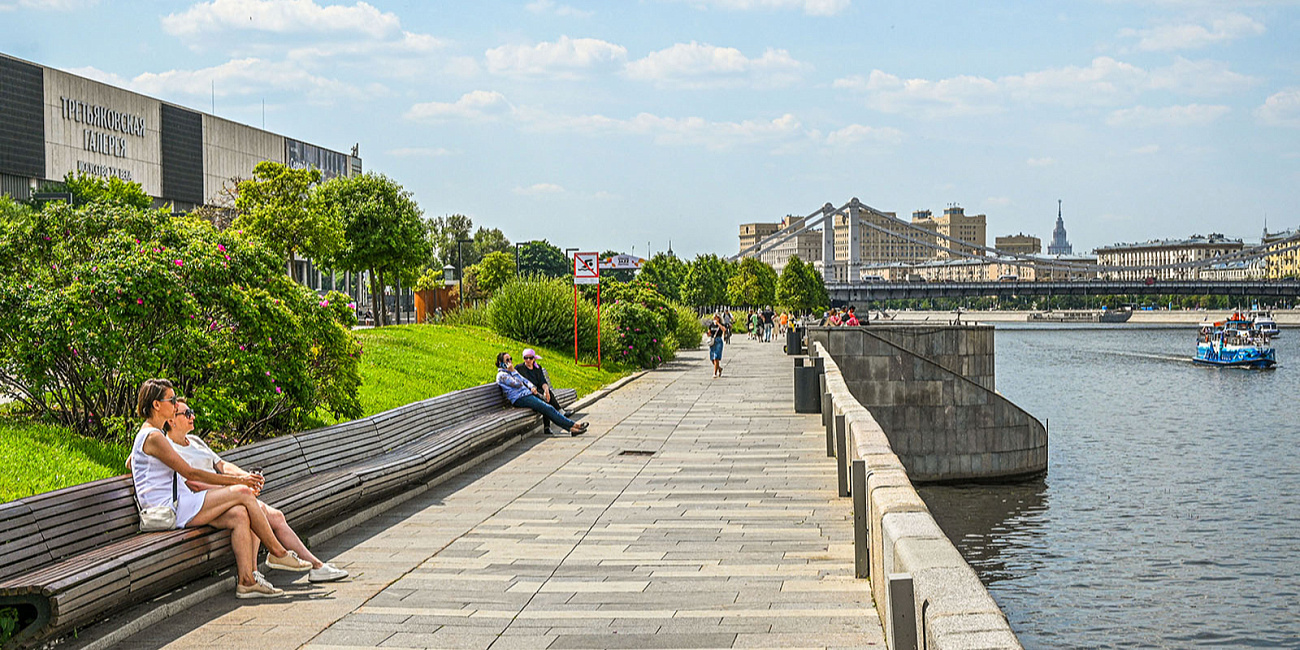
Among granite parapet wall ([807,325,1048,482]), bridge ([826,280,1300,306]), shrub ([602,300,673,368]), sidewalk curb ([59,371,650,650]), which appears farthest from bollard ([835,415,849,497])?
bridge ([826,280,1300,306])

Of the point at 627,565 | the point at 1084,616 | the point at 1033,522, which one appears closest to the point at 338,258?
the point at 1033,522

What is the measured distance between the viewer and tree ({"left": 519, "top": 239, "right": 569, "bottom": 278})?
123m

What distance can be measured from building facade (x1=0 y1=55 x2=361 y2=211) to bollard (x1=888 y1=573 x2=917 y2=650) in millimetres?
48373

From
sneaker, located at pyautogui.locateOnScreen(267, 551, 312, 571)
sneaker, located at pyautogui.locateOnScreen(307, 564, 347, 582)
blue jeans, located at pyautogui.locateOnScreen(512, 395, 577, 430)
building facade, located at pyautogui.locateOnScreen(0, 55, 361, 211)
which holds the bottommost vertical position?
sneaker, located at pyautogui.locateOnScreen(307, 564, 347, 582)

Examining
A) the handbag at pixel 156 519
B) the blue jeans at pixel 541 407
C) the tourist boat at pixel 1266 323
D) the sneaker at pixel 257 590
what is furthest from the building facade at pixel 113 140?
the tourist boat at pixel 1266 323

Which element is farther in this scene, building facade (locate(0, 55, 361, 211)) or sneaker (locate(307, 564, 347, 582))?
building facade (locate(0, 55, 361, 211))

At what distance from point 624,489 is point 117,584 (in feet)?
18.8

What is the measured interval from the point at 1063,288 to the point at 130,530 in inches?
4212

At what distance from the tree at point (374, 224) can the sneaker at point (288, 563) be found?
1341 inches

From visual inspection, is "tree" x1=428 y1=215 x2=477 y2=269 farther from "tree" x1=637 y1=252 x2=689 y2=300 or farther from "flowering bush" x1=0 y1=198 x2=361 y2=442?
"flowering bush" x1=0 y1=198 x2=361 y2=442

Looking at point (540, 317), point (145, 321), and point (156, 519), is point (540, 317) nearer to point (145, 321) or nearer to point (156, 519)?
point (145, 321)

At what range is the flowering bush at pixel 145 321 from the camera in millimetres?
9398

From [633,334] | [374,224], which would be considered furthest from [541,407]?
[374,224]

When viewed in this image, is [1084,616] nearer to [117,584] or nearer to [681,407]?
[681,407]
